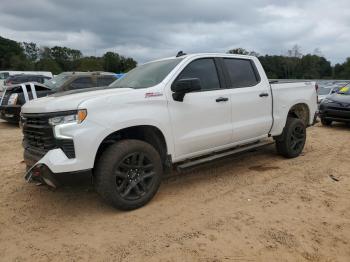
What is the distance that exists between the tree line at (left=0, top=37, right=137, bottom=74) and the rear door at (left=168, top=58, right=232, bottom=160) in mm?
53324

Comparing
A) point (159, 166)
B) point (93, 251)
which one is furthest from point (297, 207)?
point (93, 251)

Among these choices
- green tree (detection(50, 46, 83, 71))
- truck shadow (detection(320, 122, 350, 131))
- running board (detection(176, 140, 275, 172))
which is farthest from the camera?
green tree (detection(50, 46, 83, 71))

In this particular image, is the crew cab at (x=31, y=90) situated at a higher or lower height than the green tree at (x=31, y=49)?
lower

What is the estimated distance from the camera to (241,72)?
19.4 ft

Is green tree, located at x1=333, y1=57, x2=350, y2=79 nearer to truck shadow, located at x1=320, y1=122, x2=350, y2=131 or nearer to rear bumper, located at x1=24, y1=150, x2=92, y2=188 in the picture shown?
truck shadow, located at x1=320, y1=122, x2=350, y2=131

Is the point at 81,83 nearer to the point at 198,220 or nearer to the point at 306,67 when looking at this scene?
the point at 198,220

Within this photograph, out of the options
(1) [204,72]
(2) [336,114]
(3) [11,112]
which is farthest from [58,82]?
(2) [336,114]

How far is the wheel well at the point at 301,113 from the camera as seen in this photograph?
7.10m

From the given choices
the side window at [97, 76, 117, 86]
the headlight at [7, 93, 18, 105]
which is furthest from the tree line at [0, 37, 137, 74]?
the headlight at [7, 93, 18, 105]

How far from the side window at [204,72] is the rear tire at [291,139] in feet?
6.48

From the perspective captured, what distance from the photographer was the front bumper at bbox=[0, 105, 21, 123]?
11312 mm

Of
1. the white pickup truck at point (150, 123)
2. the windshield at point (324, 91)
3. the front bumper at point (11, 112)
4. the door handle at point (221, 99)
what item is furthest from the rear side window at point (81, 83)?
the windshield at point (324, 91)

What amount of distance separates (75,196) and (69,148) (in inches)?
51.3

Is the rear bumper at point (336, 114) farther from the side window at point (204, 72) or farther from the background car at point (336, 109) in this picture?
the side window at point (204, 72)
